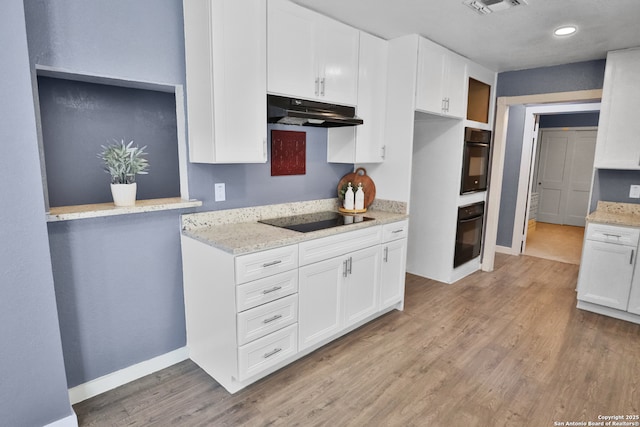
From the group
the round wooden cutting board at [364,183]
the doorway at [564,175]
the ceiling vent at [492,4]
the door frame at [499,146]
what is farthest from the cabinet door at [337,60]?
the doorway at [564,175]

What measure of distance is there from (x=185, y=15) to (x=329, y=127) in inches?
54.1

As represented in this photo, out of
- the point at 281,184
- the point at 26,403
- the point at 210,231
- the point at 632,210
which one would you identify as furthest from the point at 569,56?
Answer: the point at 26,403

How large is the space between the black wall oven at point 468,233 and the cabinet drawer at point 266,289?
238cm

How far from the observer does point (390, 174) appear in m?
3.29

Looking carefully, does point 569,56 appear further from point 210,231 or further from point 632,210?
point 210,231

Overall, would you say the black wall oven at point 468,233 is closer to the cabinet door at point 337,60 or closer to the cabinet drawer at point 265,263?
the cabinet door at point 337,60

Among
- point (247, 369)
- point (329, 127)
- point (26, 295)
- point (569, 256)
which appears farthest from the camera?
point (569, 256)

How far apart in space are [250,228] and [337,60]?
4.71 ft

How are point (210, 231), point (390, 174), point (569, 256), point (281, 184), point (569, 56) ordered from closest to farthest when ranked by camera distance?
1. point (210, 231)
2. point (281, 184)
3. point (390, 174)
4. point (569, 56)
5. point (569, 256)

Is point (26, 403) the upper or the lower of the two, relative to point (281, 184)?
lower

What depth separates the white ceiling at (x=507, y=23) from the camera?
240 cm

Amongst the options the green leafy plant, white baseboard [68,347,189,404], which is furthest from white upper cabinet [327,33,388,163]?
white baseboard [68,347,189,404]

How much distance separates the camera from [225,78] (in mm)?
2084

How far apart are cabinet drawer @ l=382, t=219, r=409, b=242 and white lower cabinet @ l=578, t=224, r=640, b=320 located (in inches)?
66.3
